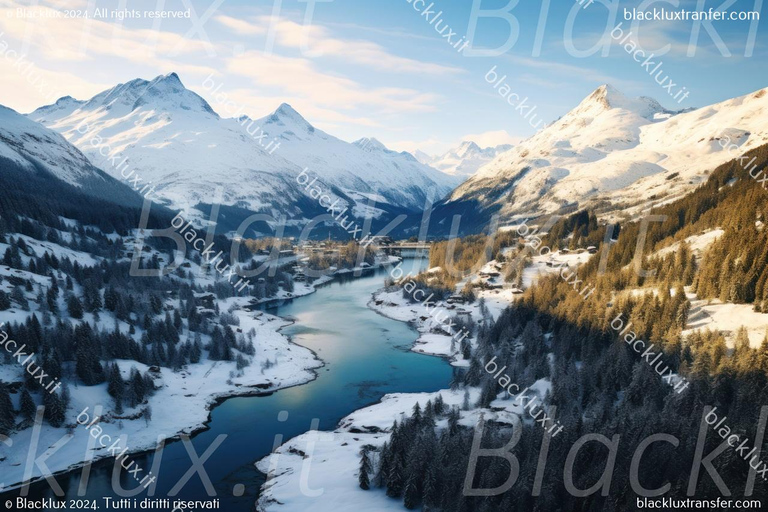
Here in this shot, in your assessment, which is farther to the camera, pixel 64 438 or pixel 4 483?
pixel 64 438

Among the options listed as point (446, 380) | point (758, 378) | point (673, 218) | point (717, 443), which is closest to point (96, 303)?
point (446, 380)

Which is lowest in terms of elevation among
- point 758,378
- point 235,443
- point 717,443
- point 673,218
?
point 235,443

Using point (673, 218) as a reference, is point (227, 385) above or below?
below

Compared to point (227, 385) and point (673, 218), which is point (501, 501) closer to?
point (227, 385)
